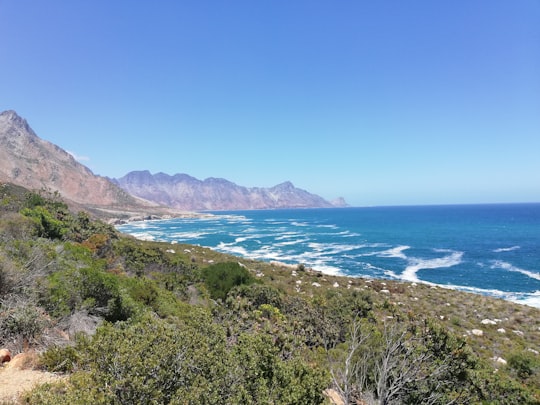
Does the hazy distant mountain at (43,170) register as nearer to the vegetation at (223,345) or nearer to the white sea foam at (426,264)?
the white sea foam at (426,264)

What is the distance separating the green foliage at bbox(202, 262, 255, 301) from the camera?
68.8ft

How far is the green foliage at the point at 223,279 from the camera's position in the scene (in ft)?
68.8

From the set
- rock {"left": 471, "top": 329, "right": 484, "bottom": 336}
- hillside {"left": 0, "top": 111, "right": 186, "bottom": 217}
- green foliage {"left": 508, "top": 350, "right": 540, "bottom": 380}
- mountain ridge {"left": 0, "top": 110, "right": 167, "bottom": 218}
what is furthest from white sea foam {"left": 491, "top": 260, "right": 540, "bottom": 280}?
mountain ridge {"left": 0, "top": 110, "right": 167, "bottom": 218}

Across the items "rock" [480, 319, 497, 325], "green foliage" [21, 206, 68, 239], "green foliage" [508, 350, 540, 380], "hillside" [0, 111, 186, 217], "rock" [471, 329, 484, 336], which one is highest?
"hillside" [0, 111, 186, 217]

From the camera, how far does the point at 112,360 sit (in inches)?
187

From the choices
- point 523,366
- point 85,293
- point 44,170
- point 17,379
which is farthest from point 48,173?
point 523,366

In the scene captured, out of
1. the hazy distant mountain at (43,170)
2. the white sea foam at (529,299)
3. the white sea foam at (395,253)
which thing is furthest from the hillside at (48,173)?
the white sea foam at (529,299)

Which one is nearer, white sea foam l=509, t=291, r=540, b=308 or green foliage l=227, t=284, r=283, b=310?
green foliage l=227, t=284, r=283, b=310

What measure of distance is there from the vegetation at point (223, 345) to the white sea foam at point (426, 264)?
19.0m

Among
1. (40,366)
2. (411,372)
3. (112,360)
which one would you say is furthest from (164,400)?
(411,372)

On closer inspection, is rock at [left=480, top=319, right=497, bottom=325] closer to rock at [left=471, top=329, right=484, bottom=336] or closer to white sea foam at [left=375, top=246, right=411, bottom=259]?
rock at [left=471, top=329, right=484, bottom=336]

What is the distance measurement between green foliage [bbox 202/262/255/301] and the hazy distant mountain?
149708 millimetres

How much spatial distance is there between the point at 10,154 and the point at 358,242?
171 m

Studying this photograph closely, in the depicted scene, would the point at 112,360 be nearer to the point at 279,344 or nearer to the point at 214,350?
the point at 214,350
